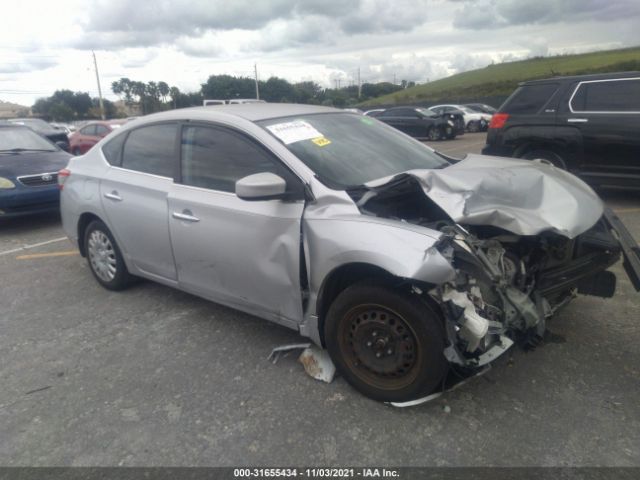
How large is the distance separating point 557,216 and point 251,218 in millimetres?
1834

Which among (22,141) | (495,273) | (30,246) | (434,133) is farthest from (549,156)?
(434,133)

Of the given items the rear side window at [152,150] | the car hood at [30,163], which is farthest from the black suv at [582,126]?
the car hood at [30,163]

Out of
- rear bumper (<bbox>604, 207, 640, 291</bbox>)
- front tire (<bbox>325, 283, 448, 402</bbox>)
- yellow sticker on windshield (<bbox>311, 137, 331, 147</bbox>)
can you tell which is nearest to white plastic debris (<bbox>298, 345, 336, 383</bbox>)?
front tire (<bbox>325, 283, 448, 402</bbox>)

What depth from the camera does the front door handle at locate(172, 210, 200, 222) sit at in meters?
3.44

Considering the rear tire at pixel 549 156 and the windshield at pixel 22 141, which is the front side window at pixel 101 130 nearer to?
the windshield at pixel 22 141

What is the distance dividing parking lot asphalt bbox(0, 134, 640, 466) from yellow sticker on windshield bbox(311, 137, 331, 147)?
1415 mm

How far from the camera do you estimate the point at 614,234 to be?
315 centimetres

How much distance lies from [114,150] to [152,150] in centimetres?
65

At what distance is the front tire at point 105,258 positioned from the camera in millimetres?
4383

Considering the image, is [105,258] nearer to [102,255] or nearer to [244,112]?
[102,255]

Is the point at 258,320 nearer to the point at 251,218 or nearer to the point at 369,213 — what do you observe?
the point at 251,218

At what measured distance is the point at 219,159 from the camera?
3.45 meters

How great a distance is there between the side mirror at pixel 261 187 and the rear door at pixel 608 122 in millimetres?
5627

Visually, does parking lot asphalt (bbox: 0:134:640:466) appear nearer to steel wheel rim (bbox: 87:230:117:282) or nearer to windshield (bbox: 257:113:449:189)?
steel wheel rim (bbox: 87:230:117:282)
